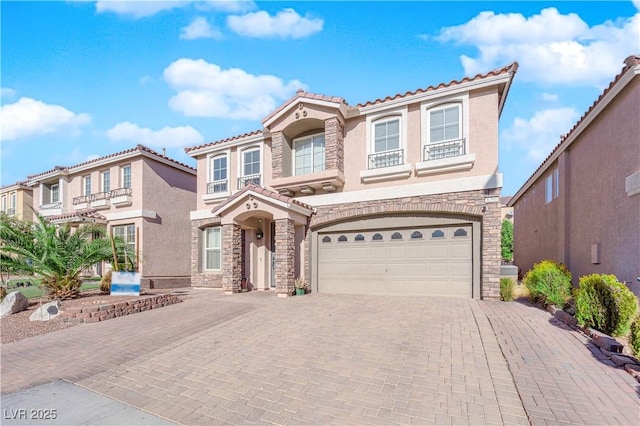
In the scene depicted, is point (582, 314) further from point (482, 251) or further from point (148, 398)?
point (148, 398)

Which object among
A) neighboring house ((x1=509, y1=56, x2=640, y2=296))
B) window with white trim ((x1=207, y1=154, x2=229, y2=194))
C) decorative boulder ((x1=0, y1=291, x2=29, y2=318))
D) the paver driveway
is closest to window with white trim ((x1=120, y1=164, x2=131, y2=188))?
window with white trim ((x1=207, y1=154, x2=229, y2=194))

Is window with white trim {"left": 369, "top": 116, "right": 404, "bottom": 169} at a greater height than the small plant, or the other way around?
window with white trim {"left": 369, "top": 116, "right": 404, "bottom": 169}

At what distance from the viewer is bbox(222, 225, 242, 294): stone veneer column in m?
12.4

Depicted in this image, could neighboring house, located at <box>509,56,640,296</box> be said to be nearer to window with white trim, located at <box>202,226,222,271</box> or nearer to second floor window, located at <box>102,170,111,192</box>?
window with white trim, located at <box>202,226,222,271</box>

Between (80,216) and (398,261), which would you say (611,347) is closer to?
(398,261)

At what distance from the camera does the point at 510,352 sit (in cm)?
526

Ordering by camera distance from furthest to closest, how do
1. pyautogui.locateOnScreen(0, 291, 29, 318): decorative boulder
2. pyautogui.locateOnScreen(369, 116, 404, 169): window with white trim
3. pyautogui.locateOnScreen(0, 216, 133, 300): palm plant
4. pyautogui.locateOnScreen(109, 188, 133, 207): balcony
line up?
pyautogui.locateOnScreen(109, 188, 133, 207): balcony < pyautogui.locateOnScreen(369, 116, 404, 169): window with white trim < pyautogui.locateOnScreen(0, 216, 133, 300): palm plant < pyautogui.locateOnScreen(0, 291, 29, 318): decorative boulder

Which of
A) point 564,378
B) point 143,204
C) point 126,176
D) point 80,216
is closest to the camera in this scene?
point 564,378

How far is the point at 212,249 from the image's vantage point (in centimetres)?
1480

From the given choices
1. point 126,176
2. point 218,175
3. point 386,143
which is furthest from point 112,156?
point 386,143

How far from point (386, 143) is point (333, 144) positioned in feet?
6.43

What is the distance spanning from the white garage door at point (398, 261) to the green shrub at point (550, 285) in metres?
1.67

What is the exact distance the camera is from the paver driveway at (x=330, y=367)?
372 cm

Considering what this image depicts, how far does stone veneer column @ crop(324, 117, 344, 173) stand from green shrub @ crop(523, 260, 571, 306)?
7049 mm
